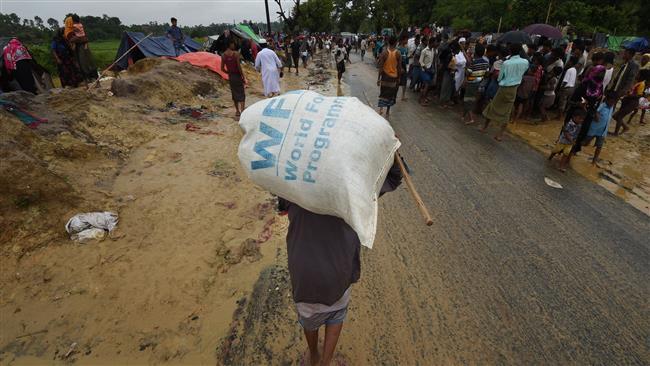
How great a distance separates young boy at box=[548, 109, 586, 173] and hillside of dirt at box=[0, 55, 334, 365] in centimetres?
424

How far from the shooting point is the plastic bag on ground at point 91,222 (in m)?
3.11

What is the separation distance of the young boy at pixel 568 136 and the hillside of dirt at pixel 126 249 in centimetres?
424

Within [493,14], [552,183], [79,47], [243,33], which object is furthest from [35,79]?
[493,14]

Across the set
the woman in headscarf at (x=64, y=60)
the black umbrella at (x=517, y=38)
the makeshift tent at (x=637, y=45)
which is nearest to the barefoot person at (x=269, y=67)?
the woman in headscarf at (x=64, y=60)

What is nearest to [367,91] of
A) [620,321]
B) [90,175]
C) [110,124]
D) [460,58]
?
[460,58]

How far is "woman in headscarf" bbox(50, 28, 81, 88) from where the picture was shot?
24.1 feet

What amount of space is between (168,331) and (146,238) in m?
1.26

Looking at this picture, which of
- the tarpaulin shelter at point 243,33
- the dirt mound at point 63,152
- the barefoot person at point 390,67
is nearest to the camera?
the dirt mound at point 63,152

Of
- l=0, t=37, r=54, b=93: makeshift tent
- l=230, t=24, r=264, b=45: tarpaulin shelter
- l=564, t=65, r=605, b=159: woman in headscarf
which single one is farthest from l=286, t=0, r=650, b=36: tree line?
l=0, t=37, r=54, b=93: makeshift tent

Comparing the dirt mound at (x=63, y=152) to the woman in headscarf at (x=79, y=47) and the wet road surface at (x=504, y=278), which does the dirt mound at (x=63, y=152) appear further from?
the wet road surface at (x=504, y=278)

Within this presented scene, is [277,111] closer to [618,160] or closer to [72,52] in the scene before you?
[618,160]

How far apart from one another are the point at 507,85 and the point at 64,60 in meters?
9.85

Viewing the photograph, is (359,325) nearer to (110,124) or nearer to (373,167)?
(373,167)

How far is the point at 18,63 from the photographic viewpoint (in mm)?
6582
